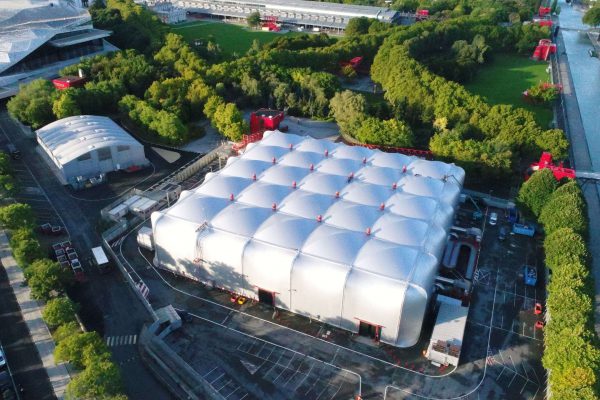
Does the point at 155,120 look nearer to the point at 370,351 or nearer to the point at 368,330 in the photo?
the point at 368,330

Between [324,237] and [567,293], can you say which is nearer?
[567,293]

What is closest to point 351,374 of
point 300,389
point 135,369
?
point 300,389

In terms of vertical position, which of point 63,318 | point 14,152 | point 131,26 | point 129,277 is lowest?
point 129,277

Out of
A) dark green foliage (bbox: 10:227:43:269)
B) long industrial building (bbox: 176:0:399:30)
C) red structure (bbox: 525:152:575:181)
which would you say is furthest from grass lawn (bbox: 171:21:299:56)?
dark green foliage (bbox: 10:227:43:269)

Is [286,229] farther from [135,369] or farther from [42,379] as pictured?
[42,379]

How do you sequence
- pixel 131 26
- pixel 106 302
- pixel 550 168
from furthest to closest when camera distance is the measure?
pixel 131 26, pixel 550 168, pixel 106 302

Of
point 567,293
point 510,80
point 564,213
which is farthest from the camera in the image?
point 510,80

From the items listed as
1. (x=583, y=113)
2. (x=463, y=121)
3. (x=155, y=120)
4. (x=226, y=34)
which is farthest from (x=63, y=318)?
(x=226, y=34)
